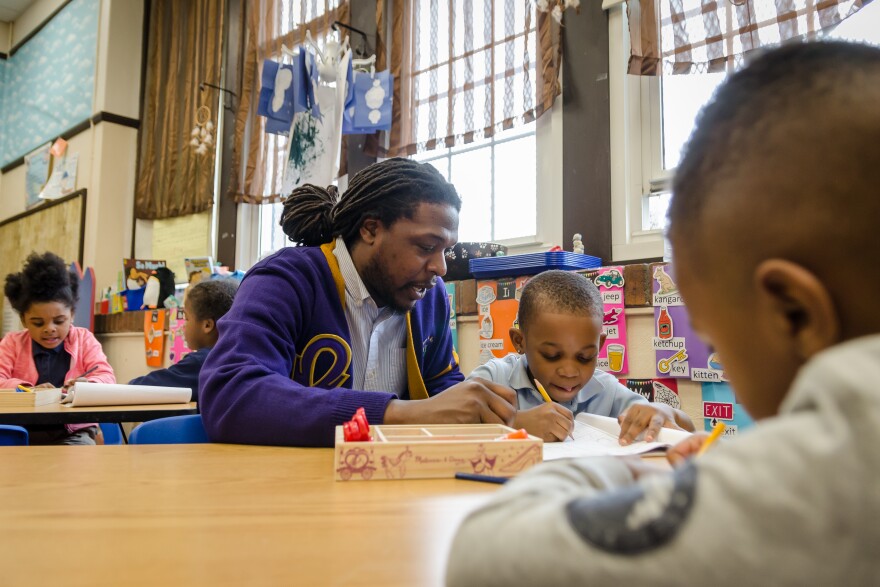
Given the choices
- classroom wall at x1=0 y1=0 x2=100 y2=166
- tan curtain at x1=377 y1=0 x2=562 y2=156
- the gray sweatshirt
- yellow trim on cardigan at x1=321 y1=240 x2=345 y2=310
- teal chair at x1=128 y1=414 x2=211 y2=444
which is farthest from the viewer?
classroom wall at x1=0 y1=0 x2=100 y2=166

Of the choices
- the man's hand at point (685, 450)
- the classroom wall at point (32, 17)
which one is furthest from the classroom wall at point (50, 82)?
the man's hand at point (685, 450)

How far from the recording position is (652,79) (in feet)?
7.59

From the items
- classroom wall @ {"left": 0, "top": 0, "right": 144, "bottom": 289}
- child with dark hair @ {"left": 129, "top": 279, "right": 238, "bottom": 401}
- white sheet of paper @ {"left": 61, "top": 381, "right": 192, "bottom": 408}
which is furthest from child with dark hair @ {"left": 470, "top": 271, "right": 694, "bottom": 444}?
classroom wall @ {"left": 0, "top": 0, "right": 144, "bottom": 289}

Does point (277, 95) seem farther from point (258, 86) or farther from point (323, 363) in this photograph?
point (323, 363)

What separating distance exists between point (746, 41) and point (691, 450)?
1708 millimetres

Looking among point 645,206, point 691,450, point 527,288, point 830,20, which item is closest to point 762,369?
point 691,450

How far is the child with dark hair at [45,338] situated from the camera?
3.10m

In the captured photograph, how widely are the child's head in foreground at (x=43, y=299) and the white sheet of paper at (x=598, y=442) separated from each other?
2.89 meters

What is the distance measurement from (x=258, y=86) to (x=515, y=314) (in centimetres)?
276

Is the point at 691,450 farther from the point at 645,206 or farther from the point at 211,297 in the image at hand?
the point at 211,297

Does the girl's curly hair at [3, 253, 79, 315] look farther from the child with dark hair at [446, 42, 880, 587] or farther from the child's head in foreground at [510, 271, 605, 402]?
the child with dark hair at [446, 42, 880, 587]

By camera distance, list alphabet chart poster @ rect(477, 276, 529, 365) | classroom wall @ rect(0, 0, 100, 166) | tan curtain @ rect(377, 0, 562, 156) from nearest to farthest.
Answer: alphabet chart poster @ rect(477, 276, 529, 365) < tan curtain @ rect(377, 0, 562, 156) < classroom wall @ rect(0, 0, 100, 166)

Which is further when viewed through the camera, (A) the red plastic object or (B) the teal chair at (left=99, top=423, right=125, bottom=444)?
(B) the teal chair at (left=99, top=423, right=125, bottom=444)

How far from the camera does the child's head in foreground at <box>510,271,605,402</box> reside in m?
1.48
